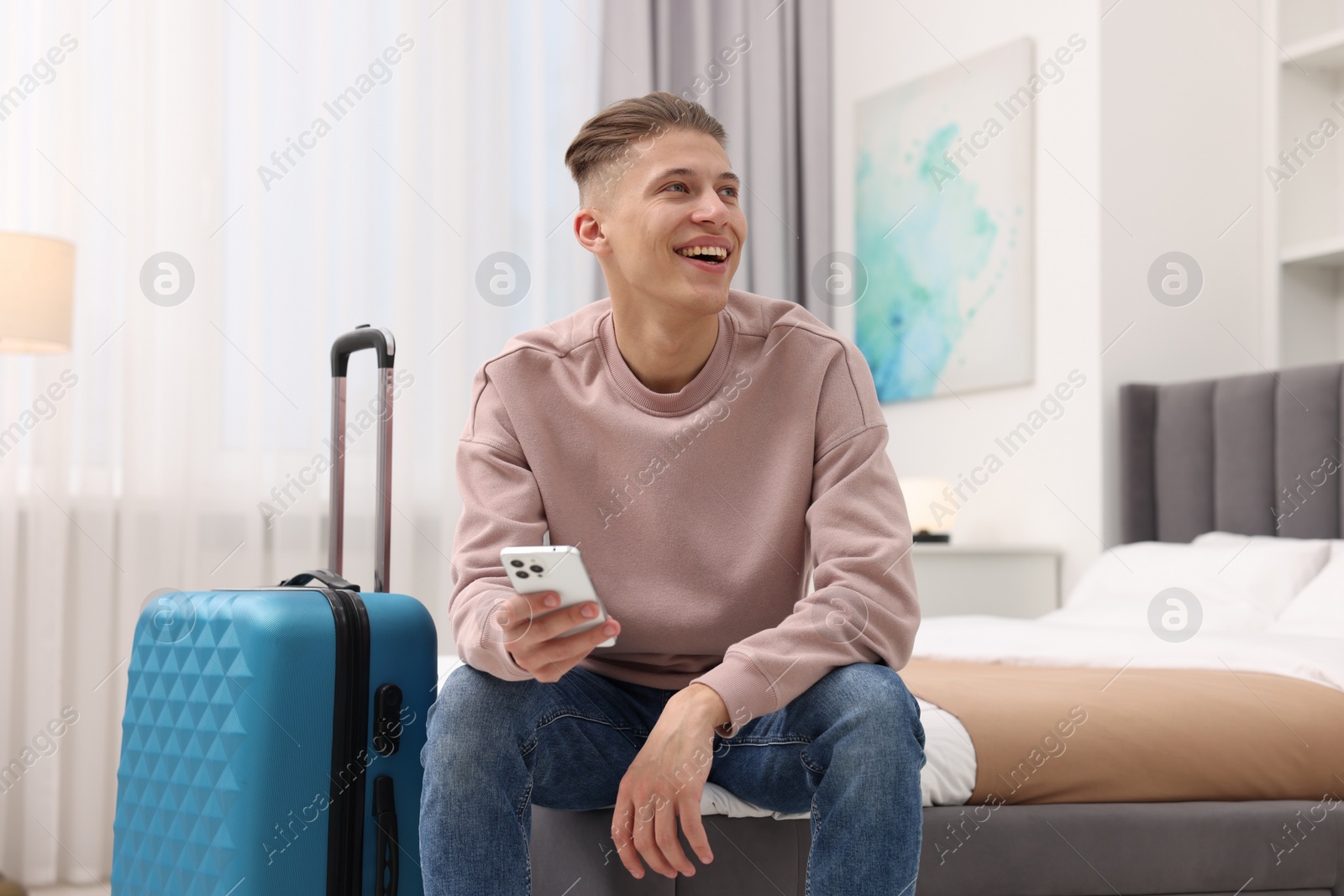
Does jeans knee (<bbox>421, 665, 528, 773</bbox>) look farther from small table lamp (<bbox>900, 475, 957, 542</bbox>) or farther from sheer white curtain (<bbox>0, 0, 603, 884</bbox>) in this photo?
small table lamp (<bbox>900, 475, 957, 542</bbox>)

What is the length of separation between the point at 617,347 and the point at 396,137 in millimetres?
2212

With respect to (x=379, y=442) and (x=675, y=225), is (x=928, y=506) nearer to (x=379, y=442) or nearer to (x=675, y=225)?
(x=379, y=442)

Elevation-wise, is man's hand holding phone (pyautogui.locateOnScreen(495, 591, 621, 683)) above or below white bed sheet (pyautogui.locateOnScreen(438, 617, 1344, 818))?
above

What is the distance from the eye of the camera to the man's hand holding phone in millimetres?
1038

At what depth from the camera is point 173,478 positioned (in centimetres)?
300

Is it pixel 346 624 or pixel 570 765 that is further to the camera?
pixel 346 624

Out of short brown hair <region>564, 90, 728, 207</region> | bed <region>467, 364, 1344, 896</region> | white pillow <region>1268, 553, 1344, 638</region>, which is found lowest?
bed <region>467, 364, 1344, 896</region>

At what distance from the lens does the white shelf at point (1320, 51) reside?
3.08m

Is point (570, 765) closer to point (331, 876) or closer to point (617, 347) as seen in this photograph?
point (331, 876)

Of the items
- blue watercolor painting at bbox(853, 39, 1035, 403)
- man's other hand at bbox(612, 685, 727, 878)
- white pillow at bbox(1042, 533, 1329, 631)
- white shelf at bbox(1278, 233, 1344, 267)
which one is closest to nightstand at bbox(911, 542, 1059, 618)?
white pillow at bbox(1042, 533, 1329, 631)

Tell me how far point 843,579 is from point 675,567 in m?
0.21

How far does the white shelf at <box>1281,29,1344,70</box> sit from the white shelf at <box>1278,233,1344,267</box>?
48 centimetres

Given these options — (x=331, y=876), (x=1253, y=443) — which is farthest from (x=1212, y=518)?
(x=331, y=876)

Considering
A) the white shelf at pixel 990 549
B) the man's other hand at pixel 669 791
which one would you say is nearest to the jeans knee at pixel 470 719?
the man's other hand at pixel 669 791
